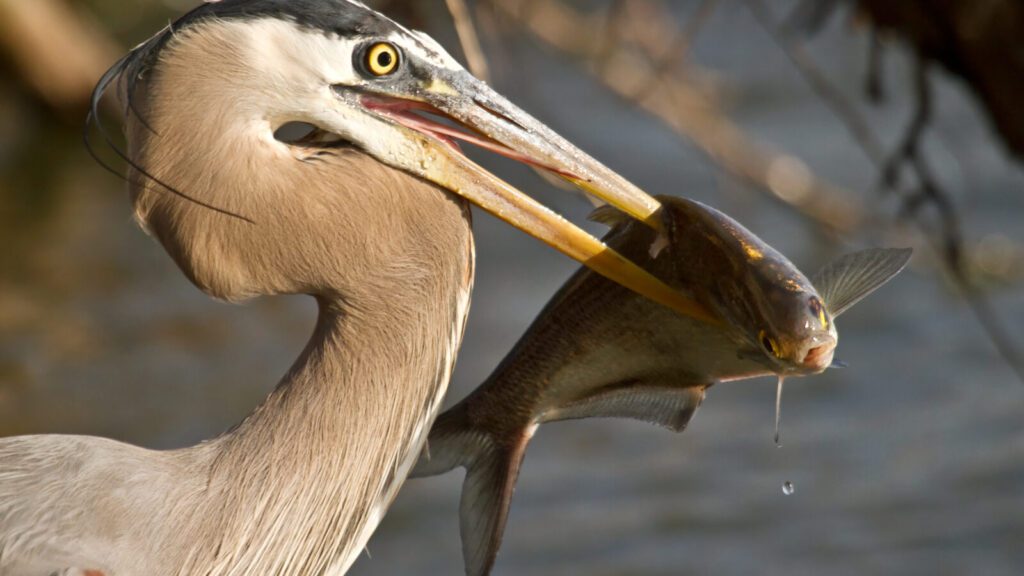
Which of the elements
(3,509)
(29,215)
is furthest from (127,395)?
(3,509)

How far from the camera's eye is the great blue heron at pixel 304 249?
100.0 inches

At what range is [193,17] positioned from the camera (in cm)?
259

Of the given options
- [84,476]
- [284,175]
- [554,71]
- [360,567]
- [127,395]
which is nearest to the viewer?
[284,175]

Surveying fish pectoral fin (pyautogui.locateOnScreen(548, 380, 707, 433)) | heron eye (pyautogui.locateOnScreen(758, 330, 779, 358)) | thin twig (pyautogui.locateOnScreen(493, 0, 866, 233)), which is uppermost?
heron eye (pyautogui.locateOnScreen(758, 330, 779, 358))

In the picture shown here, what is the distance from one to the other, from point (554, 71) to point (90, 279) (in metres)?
3.28

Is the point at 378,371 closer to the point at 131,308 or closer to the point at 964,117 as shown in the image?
the point at 131,308

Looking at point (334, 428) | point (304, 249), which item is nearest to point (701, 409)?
point (334, 428)

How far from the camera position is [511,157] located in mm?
2646

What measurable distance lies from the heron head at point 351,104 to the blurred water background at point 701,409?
6.09 feet

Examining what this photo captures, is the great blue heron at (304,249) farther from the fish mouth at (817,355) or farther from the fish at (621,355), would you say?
the fish mouth at (817,355)

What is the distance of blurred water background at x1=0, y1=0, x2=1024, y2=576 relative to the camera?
221 inches

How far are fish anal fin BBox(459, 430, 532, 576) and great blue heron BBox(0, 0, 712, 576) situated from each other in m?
0.13

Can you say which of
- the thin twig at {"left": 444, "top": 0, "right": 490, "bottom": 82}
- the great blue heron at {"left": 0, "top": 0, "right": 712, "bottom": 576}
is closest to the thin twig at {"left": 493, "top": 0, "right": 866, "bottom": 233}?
the thin twig at {"left": 444, "top": 0, "right": 490, "bottom": 82}

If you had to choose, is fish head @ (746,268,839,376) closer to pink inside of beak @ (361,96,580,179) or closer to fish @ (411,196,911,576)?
fish @ (411,196,911,576)
